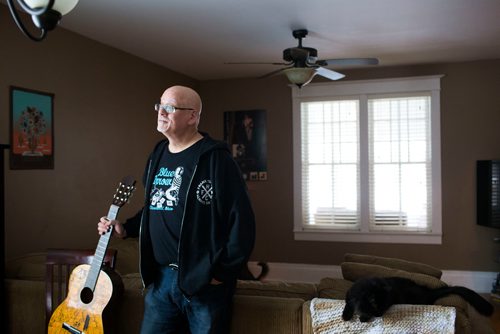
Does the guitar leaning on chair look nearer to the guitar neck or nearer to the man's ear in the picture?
the guitar neck

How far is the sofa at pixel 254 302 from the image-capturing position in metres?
2.02

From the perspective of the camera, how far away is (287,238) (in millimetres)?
5867

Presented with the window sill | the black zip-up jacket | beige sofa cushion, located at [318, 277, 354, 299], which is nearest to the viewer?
the black zip-up jacket

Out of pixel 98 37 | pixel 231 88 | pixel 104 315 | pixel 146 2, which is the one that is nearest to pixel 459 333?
pixel 104 315

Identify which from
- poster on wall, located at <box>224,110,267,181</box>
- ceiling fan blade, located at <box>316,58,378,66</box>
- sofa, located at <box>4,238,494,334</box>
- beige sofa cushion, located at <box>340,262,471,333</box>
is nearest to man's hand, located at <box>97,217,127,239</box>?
sofa, located at <box>4,238,494,334</box>

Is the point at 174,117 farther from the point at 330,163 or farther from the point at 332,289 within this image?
the point at 330,163

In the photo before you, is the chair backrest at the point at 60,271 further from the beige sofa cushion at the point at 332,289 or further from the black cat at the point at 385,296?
the black cat at the point at 385,296

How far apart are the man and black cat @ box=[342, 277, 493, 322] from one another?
1.62 feet

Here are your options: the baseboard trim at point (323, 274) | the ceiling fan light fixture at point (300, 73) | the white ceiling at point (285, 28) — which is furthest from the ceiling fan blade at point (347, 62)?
the baseboard trim at point (323, 274)

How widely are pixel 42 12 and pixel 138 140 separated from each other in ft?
12.3

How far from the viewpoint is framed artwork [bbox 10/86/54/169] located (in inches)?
131

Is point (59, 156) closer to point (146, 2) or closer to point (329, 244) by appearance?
point (146, 2)

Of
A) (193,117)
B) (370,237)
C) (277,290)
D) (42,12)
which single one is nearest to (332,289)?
(277,290)

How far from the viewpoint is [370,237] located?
5.50 meters
